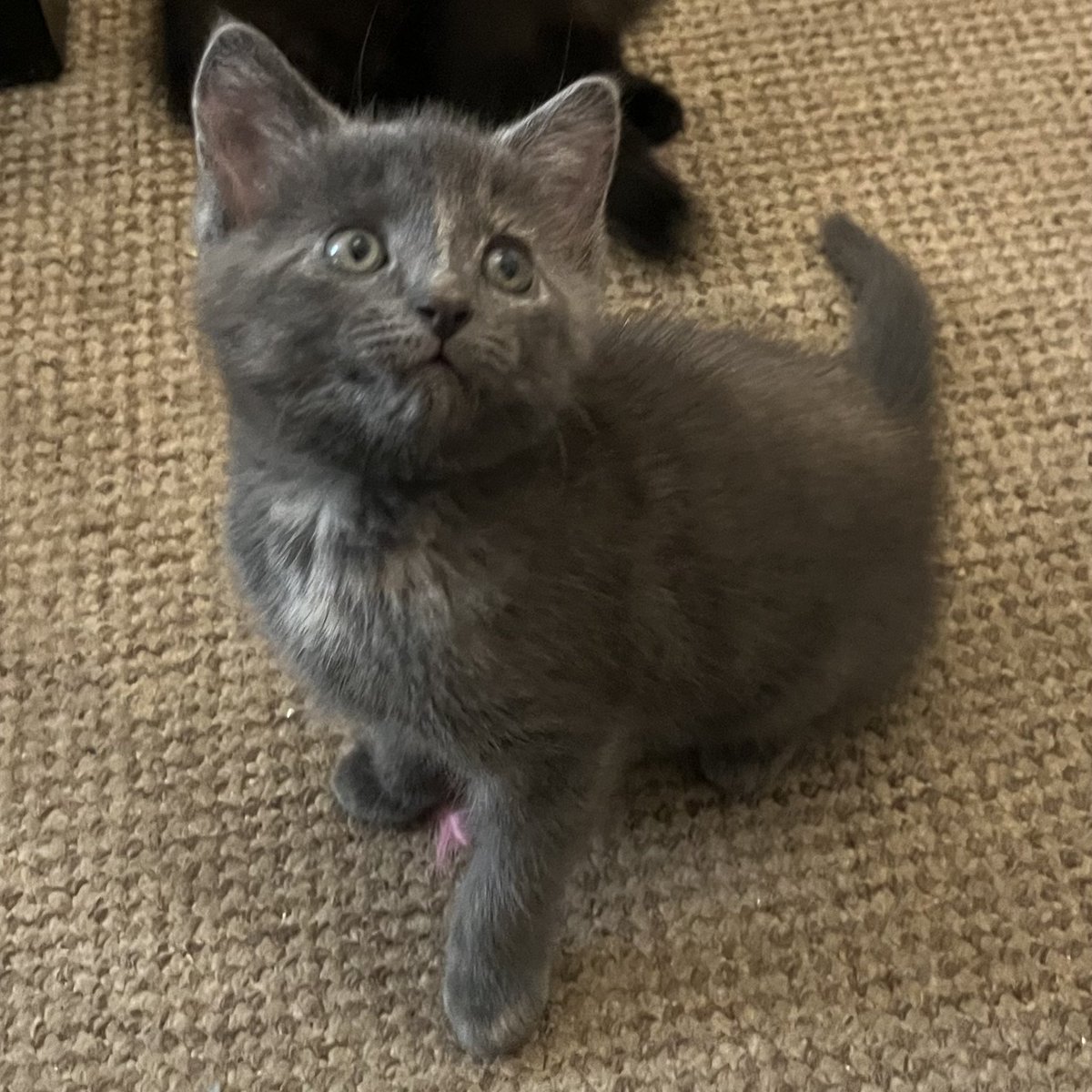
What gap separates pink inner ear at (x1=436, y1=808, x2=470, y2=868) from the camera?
89cm

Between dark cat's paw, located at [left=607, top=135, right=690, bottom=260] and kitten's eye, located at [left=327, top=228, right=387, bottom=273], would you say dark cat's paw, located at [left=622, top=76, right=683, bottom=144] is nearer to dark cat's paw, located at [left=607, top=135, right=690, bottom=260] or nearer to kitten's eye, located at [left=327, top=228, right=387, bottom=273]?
dark cat's paw, located at [left=607, top=135, right=690, bottom=260]

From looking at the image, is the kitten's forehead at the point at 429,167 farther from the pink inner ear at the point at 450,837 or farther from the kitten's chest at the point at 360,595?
the pink inner ear at the point at 450,837

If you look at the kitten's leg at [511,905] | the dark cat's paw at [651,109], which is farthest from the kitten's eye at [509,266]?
the dark cat's paw at [651,109]

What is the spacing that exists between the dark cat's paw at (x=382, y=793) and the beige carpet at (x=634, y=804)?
20 millimetres

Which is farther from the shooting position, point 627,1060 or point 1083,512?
point 1083,512

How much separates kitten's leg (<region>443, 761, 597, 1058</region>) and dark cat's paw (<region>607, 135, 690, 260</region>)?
60 cm

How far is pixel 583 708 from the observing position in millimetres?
712

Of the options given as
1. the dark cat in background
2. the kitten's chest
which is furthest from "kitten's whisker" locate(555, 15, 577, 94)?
the kitten's chest

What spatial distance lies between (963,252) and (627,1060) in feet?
2.61

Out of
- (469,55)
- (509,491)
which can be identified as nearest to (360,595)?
(509,491)

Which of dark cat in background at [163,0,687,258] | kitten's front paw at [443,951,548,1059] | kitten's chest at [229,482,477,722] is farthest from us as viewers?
dark cat in background at [163,0,687,258]

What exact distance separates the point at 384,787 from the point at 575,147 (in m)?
0.46

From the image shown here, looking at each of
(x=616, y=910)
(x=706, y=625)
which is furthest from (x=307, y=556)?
(x=616, y=910)

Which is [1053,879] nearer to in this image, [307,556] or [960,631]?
[960,631]
